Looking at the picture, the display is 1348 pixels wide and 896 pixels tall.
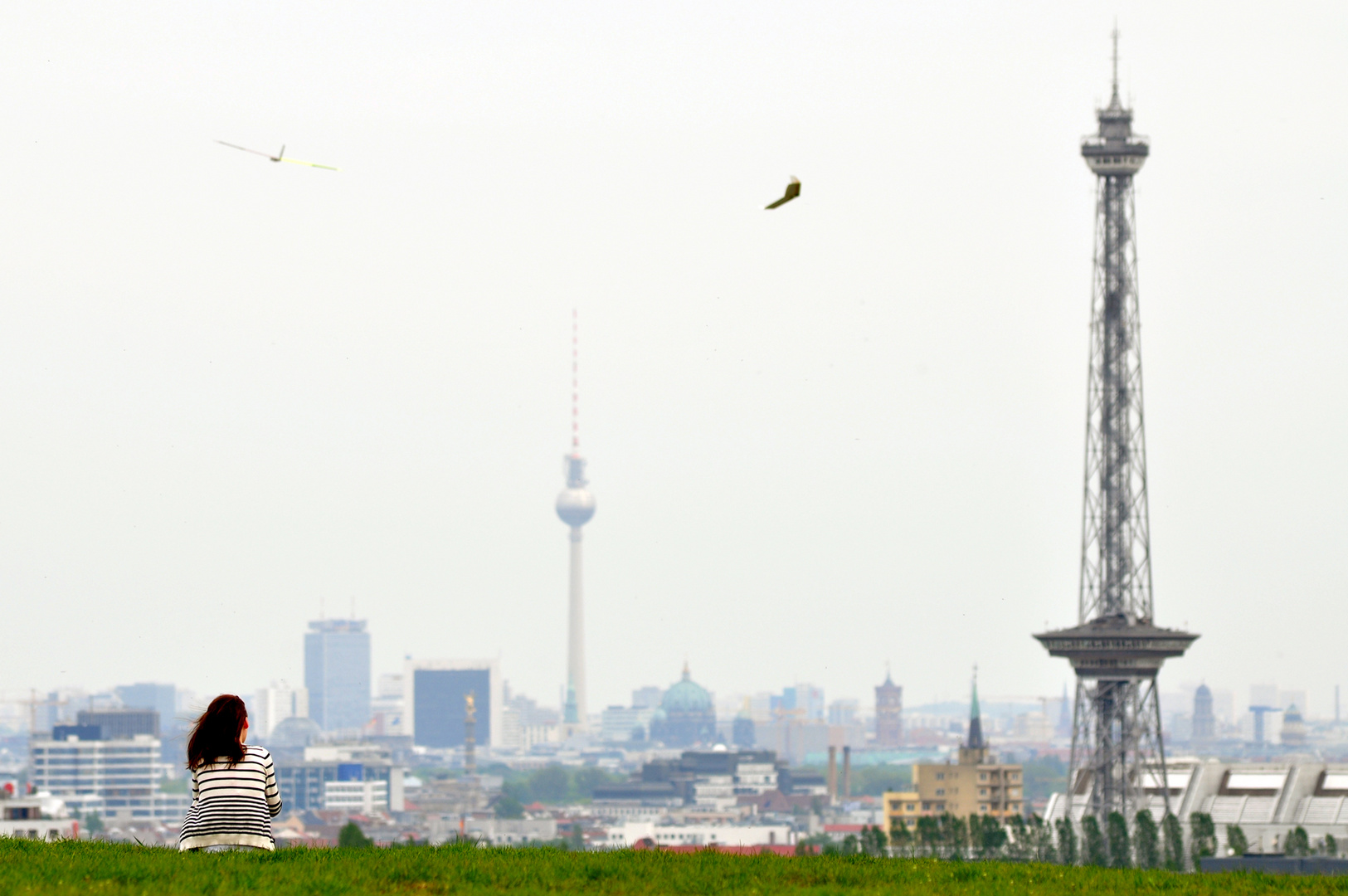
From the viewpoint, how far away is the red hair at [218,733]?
23391mm

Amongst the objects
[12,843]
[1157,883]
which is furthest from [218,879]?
[1157,883]

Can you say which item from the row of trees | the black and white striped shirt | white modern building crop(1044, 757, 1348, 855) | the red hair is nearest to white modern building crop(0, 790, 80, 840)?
the row of trees

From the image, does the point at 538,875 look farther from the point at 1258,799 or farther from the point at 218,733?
the point at 1258,799

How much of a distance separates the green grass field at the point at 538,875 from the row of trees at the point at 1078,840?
375 ft

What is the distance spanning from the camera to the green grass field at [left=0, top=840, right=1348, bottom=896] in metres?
24.0

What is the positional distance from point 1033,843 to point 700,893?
131 m

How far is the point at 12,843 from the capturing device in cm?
2927

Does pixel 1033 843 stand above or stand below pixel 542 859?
below

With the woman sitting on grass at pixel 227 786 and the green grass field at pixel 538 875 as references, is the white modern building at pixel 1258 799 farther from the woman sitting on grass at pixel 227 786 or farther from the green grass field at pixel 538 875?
the woman sitting on grass at pixel 227 786

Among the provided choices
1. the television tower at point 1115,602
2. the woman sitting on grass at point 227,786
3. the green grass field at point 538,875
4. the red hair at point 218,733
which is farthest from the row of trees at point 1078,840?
the red hair at point 218,733

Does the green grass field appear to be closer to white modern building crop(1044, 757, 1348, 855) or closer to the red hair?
the red hair

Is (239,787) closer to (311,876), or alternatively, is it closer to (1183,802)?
(311,876)

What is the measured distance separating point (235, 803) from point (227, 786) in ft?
1.15

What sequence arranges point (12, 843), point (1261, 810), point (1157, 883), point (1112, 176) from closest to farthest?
point (1157, 883) < point (12, 843) < point (1261, 810) < point (1112, 176)
